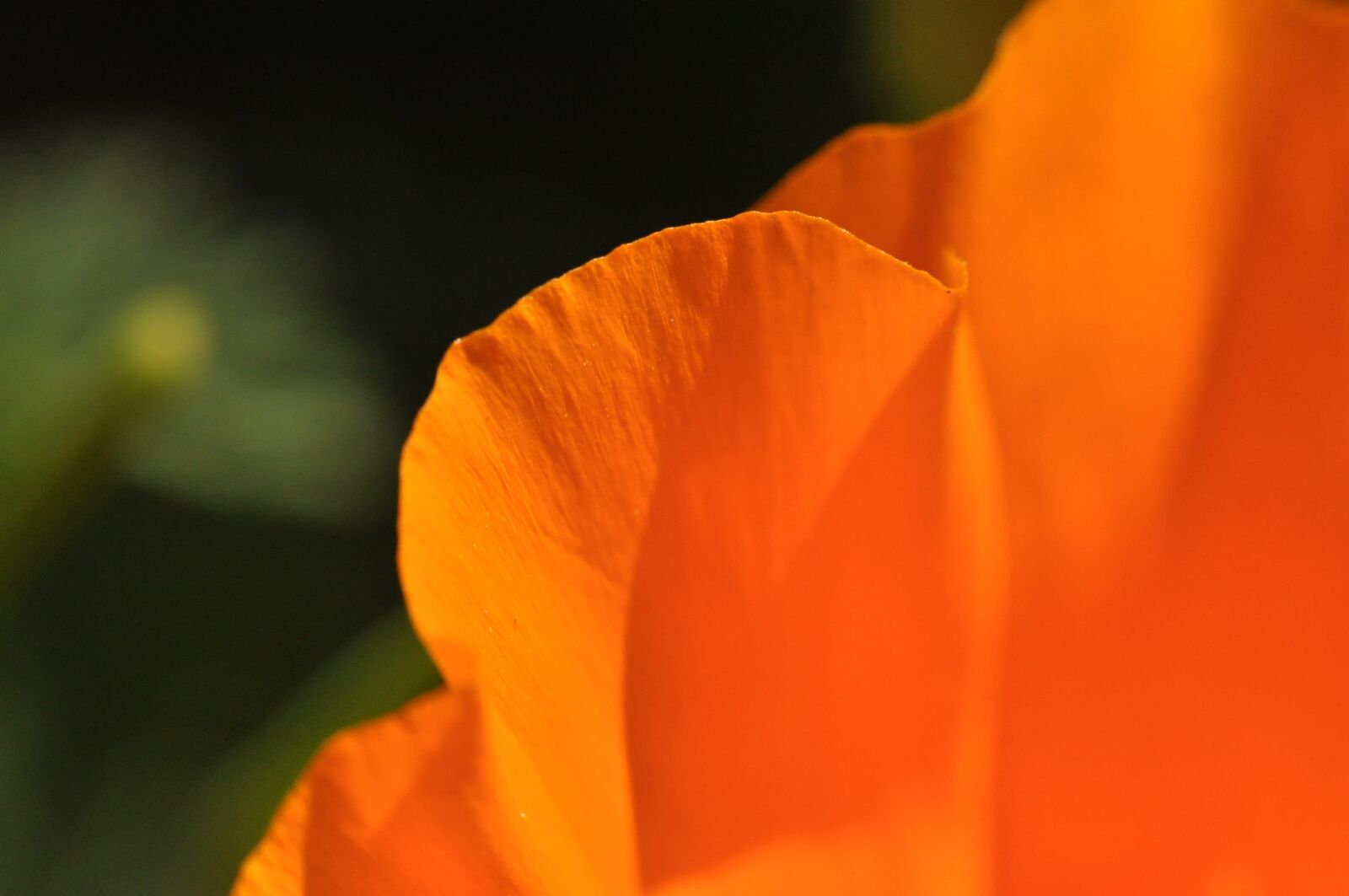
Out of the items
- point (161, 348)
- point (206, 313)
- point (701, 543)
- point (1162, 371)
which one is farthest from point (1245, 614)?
point (206, 313)

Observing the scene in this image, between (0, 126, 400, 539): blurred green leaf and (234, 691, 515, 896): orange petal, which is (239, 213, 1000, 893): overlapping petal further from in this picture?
(0, 126, 400, 539): blurred green leaf

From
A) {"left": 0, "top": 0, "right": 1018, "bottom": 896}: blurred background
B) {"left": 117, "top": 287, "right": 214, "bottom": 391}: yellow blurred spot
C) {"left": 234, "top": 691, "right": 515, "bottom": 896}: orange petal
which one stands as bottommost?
{"left": 0, "top": 0, "right": 1018, "bottom": 896}: blurred background

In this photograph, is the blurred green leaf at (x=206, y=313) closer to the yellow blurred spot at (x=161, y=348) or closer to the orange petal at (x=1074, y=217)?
the yellow blurred spot at (x=161, y=348)

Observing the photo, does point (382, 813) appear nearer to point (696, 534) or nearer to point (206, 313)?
point (696, 534)

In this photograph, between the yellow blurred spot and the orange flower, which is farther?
the yellow blurred spot

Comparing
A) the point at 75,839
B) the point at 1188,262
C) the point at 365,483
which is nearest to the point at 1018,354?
the point at 1188,262

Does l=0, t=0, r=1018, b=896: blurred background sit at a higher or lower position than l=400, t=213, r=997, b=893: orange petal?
lower

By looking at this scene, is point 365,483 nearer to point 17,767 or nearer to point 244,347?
point 244,347

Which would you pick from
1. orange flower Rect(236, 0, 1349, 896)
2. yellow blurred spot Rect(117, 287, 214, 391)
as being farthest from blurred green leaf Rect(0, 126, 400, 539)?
orange flower Rect(236, 0, 1349, 896)
